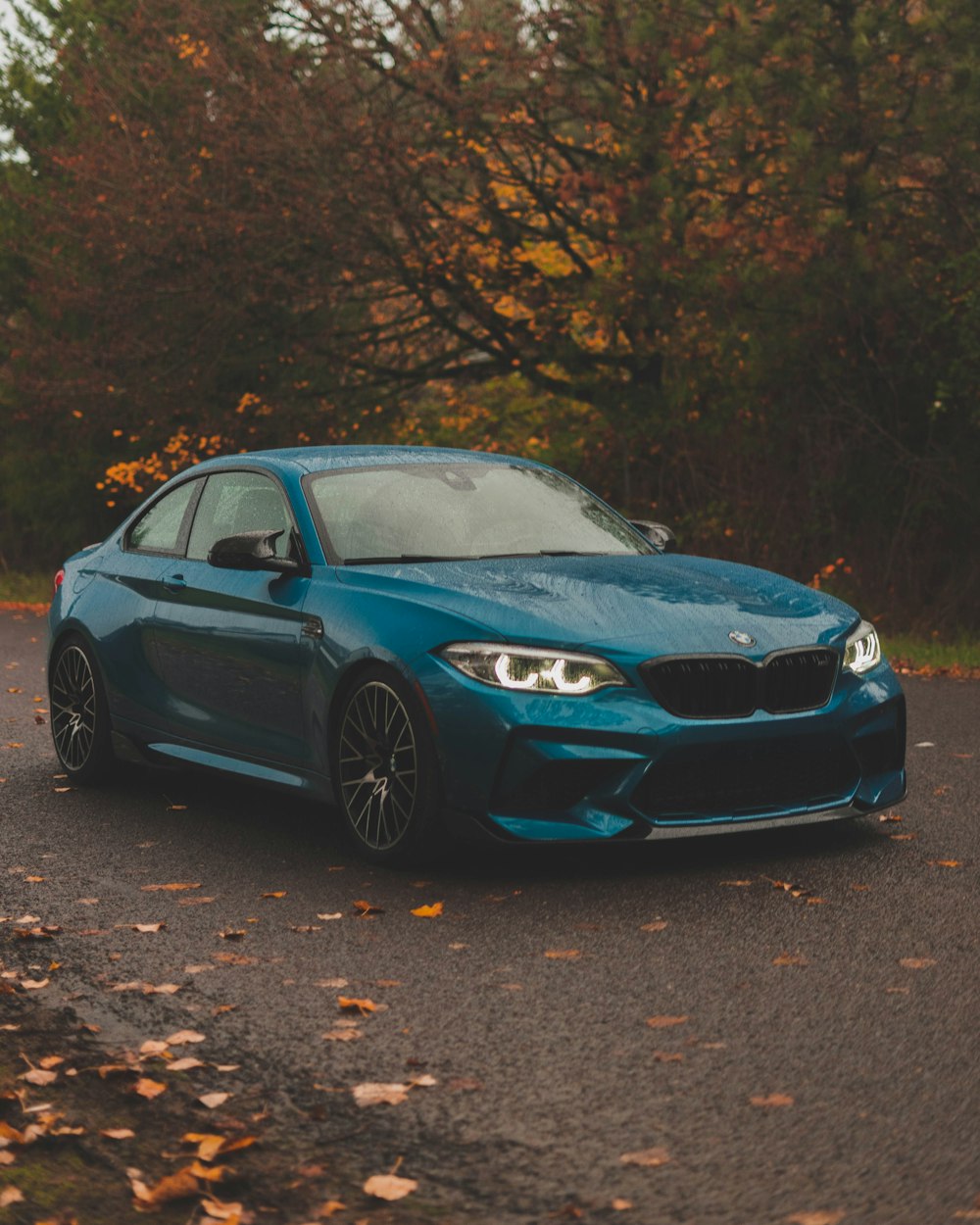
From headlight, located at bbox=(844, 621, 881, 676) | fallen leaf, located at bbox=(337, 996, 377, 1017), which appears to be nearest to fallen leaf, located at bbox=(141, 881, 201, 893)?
fallen leaf, located at bbox=(337, 996, 377, 1017)

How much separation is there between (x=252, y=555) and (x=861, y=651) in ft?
8.08

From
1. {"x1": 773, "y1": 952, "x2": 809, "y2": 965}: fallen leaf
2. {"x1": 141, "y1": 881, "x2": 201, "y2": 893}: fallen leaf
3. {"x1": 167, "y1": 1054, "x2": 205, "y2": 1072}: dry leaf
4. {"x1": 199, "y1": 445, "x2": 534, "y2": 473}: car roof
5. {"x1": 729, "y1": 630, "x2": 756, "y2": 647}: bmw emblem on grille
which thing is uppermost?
{"x1": 199, "y1": 445, "x2": 534, "y2": 473}: car roof

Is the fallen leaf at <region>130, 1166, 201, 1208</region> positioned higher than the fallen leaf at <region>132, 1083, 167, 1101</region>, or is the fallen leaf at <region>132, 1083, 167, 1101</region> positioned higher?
the fallen leaf at <region>130, 1166, 201, 1208</region>

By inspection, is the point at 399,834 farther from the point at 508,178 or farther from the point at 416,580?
the point at 508,178

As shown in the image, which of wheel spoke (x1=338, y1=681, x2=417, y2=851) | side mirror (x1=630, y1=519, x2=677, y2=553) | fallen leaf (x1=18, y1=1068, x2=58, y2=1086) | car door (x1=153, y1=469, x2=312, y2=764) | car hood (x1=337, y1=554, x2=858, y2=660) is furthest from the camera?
side mirror (x1=630, y1=519, x2=677, y2=553)

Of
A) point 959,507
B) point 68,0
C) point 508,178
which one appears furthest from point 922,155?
point 68,0

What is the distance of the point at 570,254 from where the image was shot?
2383 centimetres

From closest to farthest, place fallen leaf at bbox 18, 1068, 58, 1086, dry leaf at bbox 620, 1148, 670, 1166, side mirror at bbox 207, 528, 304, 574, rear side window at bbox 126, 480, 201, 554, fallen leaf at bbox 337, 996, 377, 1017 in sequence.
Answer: dry leaf at bbox 620, 1148, 670, 1166 → fallen leaf at bbox 18, 1068, 58, 1086 → fallen leaf at bbox 337, 996, 377, 1017 → side mirror at bbox 207, 528, 304, 574 → rear side window at bbox 126, 480, 201, 554

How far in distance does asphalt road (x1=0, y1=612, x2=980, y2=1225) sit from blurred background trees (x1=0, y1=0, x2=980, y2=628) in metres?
12.1

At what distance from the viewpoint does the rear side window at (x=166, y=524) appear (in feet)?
29.3

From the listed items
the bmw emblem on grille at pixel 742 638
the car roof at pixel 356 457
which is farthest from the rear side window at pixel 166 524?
the bmw emblem on grille at pixel 742 638

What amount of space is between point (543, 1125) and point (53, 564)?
1268 inches

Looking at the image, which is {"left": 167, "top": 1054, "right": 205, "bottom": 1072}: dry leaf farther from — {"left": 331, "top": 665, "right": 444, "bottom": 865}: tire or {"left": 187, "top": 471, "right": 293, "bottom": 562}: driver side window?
{"left": 187, "top": 471, "right": 293, "bottom": 562}: driver side window

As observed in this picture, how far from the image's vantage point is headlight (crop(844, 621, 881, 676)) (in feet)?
23.7
